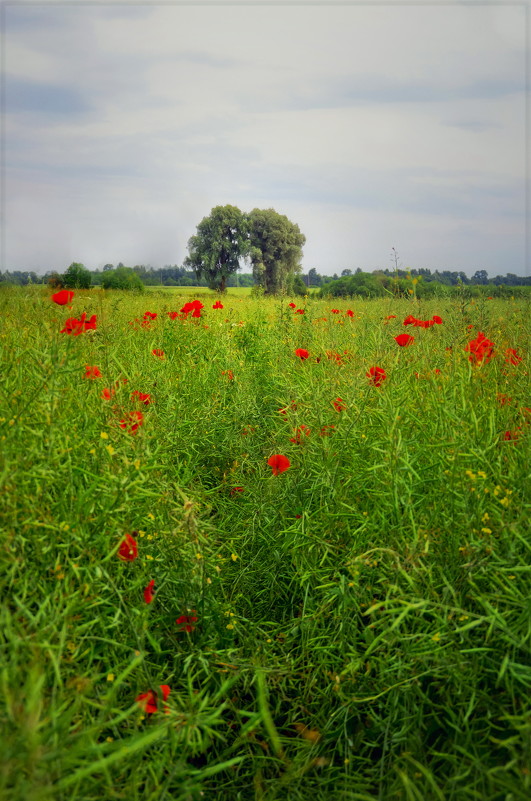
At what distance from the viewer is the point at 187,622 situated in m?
1.76

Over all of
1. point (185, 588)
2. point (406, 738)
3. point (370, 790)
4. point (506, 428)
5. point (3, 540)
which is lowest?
point (370, 790)

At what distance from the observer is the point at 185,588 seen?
1848 millimetres

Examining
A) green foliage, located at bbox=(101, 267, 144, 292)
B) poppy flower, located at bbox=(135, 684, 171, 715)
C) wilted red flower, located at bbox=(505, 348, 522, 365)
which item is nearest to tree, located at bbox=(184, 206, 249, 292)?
green foliage, located at bbox=(101, 267, 144, 292)

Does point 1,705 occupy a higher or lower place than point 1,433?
lower

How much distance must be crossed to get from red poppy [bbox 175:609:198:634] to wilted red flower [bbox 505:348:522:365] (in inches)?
75.4

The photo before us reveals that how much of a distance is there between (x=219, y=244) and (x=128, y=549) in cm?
3805

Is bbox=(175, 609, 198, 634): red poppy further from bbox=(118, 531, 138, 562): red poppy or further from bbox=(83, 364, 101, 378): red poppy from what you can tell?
bbox=(83, 364, 101, 378): red poppy

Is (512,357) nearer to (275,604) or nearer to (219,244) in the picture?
(275,604)

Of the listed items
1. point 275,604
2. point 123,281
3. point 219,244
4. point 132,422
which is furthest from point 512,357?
point 219,244

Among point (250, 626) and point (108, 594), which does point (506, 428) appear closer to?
point (250, 626)

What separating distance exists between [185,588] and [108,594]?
12.0 inches

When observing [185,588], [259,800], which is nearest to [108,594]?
[185,588]

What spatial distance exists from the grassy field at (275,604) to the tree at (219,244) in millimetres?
36458

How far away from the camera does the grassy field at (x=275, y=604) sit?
1.17 m
